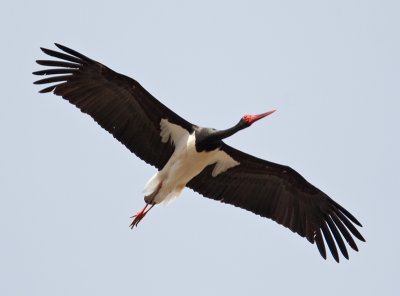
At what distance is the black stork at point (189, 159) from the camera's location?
16641 millimetres

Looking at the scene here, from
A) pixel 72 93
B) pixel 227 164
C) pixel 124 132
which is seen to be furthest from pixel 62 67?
pixel 227 164

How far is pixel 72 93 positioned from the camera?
16641mm

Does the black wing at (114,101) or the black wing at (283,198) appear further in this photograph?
the black wing at (283,198)

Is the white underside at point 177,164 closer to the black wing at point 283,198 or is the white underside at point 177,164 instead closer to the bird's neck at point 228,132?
the bird's neck at point 228,132

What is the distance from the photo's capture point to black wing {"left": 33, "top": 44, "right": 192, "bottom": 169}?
1659 cm

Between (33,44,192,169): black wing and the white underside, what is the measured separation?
133mm

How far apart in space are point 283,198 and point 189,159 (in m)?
2.15

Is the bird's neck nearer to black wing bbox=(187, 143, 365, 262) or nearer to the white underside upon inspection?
the white underside

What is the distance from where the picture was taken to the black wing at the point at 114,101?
54.4ft

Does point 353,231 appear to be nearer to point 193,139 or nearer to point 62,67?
point 193,139

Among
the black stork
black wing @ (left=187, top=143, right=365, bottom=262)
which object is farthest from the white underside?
black wing @ (left=187, top=143, right=365, bottom=262)

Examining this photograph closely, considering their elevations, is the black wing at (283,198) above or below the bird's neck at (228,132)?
below

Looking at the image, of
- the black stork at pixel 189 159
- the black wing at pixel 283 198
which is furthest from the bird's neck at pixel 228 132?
the black wing at pixel 283 198

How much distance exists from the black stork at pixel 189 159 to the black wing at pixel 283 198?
0.02 metres
